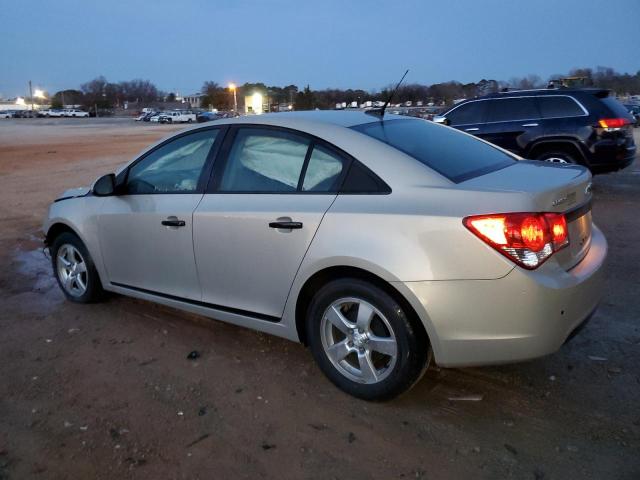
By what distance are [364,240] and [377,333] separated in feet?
1.77

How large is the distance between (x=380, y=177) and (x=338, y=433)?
1.37m

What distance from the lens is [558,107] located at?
31.1ft

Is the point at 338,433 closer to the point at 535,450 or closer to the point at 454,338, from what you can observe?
the point at 454,338

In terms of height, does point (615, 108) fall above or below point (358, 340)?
above

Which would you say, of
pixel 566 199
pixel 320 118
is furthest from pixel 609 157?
pixel 320 118

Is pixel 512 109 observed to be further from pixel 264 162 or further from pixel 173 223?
pixel 173 223

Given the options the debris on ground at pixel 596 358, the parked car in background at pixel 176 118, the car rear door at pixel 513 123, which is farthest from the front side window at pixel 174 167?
the parked car in background at pixel 176 118

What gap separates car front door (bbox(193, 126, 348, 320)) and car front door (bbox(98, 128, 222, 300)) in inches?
5.5

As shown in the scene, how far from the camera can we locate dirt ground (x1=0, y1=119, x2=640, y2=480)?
2672 mm

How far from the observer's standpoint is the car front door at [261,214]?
3.26 meters

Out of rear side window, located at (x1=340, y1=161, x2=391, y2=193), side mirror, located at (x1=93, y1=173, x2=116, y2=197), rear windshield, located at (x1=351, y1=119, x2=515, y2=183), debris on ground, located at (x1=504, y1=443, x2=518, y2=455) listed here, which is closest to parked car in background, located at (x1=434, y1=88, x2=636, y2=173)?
rear windshield, located at (x1=351, y1=119, x2=515, y2=183)

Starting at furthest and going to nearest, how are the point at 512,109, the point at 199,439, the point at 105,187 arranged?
the point at 512,109, the point at 105,187, the point at 199,439

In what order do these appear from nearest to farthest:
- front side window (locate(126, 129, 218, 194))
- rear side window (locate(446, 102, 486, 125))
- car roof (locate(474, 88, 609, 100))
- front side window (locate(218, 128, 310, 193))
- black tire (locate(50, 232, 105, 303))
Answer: front side window (locate(218, 128, 310, 193)) < front side window (locate(126, 129, 218, 194)) < black tire (locate(50, 232, 105, 303)) < car roof (locate(474, 88, 609, 100)) < rear side window (locate(446, 102, 486, 125))

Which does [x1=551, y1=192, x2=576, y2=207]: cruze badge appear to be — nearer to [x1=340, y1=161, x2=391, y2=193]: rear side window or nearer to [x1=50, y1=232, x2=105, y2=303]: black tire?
[x1=340, y1=161, x2=391, y2=193]: rear side window
